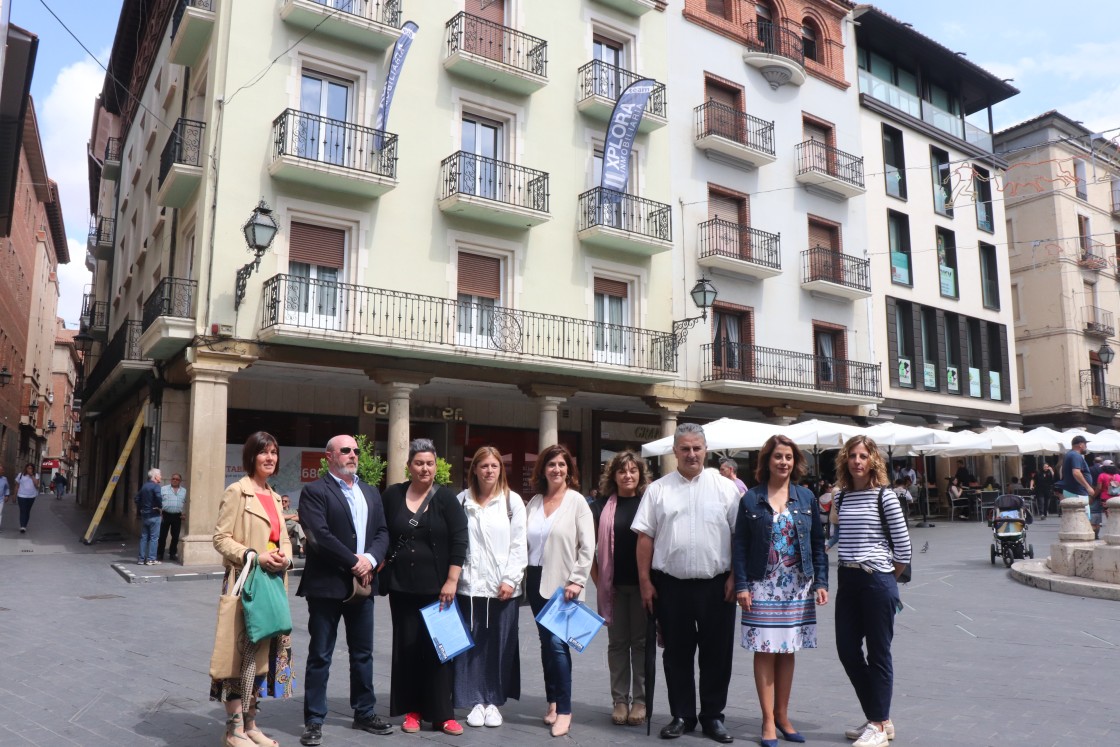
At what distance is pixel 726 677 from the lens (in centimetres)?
522

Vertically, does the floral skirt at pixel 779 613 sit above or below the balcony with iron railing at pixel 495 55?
below

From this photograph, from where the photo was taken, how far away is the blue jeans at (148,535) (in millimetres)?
14797

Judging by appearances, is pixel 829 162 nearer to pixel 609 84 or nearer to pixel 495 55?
pixel 609 84

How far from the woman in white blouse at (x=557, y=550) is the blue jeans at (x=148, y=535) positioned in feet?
36.7

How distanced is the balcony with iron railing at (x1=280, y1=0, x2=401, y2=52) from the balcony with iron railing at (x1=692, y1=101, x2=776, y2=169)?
841 cm

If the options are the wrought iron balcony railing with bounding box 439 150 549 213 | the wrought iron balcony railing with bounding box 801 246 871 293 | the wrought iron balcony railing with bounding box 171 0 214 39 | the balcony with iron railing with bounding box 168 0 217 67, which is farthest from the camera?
the wrought iron balcony railing with bounding box 801 246 871 293

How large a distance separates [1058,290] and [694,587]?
3438 cm

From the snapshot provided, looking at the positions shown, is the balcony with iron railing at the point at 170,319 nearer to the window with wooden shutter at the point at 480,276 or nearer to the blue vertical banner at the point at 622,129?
the window with wooden shutter at the point at 480,276

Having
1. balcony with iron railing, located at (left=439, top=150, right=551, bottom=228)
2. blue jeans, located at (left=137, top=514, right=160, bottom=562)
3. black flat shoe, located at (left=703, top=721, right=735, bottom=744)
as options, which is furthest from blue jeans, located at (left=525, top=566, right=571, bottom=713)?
balcony with iron railing, located at (left=439, top=150, right=551, bottom=228)

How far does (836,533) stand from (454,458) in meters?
15.2

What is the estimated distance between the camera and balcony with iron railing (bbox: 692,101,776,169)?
72.1ft

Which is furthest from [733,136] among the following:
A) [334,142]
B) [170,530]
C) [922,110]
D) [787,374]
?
[170,530]

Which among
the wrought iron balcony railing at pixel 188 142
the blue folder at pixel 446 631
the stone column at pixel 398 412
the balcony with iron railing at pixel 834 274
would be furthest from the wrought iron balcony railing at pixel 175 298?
the balcony with iron railing at pixel 834 274

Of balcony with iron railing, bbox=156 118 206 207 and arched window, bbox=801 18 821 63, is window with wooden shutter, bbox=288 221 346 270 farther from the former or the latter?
arched window, bbox=801 18 821 63
